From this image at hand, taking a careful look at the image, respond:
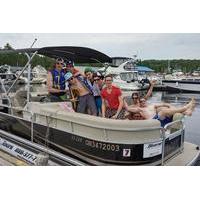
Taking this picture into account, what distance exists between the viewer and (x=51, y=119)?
482 cm

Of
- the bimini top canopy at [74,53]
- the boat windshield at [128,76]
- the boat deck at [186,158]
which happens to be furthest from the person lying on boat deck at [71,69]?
the boat windshield at [128,76]

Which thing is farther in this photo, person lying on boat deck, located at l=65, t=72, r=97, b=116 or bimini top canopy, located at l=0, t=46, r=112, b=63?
bimini top canopy, located at l=0, t=46, r=112, b=63

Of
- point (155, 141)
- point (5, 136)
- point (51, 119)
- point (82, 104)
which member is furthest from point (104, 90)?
point (5, 136)

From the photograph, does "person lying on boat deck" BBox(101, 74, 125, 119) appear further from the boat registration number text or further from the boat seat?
the boat registration number text

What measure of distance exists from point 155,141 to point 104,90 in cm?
117

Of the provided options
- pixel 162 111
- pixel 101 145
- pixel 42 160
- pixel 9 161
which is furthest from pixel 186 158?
pixel 9 161

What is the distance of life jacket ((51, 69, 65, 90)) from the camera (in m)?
5.66

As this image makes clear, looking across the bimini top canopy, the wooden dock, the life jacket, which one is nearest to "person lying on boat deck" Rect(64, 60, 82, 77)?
the life jacket

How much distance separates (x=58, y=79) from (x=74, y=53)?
818mm

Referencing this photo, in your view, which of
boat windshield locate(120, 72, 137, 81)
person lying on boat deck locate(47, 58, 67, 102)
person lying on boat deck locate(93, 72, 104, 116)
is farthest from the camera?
boat windshield locate(120, 72, 137, 81)

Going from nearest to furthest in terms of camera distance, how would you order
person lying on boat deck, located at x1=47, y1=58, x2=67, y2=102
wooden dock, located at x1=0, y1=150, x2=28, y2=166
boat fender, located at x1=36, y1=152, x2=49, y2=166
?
boat fender, located at x1=36, y1=152, x2=49, y2=166, wooden dock, located at x1=0, y1=150, x2=28, y2=166, person lying on boat deck, located at x1=47, y1=58, x2=67, y2=102

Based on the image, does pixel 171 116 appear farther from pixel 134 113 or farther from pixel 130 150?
pixel 130 150

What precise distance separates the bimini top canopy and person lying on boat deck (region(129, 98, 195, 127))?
5.56ft

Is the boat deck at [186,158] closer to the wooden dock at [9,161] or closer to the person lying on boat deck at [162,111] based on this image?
the person lying on boat deck at [162,111]
